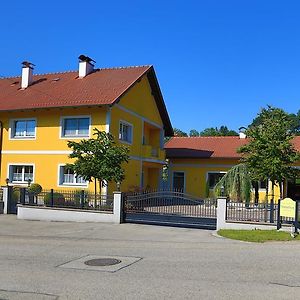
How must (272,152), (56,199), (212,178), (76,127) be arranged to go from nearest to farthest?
(56,199), (272,152), (76,127), (212,178)

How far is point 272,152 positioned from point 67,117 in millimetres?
12697

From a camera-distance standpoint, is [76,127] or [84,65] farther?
[84,65]

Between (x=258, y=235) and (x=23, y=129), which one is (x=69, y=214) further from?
(x=23, y=129)

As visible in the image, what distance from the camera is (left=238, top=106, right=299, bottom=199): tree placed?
75.4ft

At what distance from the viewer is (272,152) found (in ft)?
75.5

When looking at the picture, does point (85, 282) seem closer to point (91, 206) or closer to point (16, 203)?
point (91, 206)

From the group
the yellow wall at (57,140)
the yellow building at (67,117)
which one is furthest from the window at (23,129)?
the yellow wall at (57,140)

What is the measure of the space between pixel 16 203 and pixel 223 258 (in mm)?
13932

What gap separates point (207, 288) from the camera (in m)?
7.56

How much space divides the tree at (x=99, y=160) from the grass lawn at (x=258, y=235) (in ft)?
23.8

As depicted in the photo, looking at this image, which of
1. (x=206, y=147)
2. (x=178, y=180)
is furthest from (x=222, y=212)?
(x=206, y=147)

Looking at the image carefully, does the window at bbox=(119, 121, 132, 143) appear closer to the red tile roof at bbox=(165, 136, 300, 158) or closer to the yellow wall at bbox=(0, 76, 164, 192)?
the yellow wall at bbox=(0, 76, 164, 192)

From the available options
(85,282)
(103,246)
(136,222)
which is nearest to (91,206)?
(136,222)

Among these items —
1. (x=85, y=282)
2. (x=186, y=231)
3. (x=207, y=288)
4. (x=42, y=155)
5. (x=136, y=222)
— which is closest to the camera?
(x=207, y=288)
